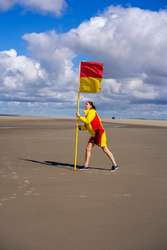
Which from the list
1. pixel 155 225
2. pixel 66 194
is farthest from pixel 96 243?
pixel 66 194

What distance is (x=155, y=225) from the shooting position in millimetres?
5699

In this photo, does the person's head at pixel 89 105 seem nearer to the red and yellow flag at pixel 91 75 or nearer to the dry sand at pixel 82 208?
the red and yellow flag at pixel 91 75

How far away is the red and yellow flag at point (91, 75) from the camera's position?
11188 mm

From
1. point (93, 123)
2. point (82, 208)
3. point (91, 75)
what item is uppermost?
point (91, 75)

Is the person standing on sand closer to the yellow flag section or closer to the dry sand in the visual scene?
the yellow flag section

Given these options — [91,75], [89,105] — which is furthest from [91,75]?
[89,105]

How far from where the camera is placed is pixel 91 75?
11.2m

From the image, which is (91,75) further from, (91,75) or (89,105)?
(89,105)

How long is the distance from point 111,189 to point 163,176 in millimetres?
2412

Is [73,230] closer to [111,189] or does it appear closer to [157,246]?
[157,246]

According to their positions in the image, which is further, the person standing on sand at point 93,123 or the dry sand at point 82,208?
the person standing on sand at point 93,123

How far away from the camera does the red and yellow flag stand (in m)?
11.2

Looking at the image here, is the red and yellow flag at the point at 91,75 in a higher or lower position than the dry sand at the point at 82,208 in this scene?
higher

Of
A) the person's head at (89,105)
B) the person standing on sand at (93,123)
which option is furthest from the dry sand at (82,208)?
the person's head at (89,105)
